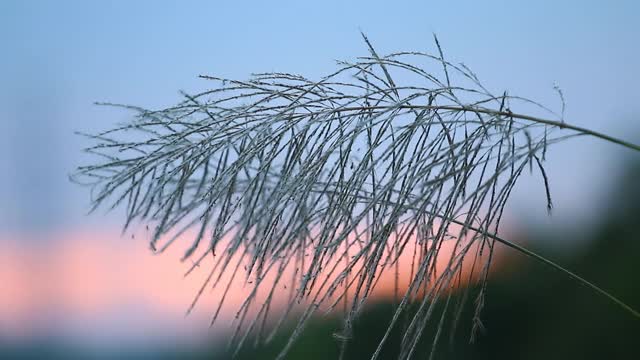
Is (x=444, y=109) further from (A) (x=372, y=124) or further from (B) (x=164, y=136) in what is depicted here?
(B) (x=164, y=136)

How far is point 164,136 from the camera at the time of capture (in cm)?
219

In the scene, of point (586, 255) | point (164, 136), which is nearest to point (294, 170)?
point (164, 136)

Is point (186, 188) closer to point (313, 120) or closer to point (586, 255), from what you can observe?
point (313, 120)

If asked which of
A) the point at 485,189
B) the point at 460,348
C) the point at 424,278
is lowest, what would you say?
the point at 424,278

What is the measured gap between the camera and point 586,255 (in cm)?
1423

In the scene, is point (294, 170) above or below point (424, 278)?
above

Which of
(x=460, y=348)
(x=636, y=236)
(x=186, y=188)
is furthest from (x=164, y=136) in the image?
(x=636, y=236)

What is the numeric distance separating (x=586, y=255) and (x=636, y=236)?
1194mm

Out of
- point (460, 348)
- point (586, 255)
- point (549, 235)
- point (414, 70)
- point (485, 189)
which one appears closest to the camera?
point (485, 189)

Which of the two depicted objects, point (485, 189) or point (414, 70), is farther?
point (414, 70)

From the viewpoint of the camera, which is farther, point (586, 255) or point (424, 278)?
point (586, 255)

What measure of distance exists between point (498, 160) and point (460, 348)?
429 inches

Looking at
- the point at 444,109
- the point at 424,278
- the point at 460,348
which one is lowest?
the point at 424,278

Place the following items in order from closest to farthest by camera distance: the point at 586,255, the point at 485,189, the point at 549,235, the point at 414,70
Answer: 1. the point at 485,189
2. the point at 414,70
3. the point at 586,255
4. the point at 549,235
